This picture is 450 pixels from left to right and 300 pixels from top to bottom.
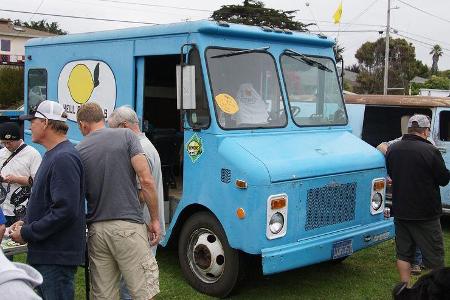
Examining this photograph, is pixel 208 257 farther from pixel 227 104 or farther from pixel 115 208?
pixel 115 208

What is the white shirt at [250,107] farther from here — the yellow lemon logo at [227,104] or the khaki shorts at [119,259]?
the khaki shorts at [119,259]

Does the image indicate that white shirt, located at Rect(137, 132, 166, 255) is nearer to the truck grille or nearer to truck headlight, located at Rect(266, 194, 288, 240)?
truck headlight, located at Rect(266, 194, 288, 240)

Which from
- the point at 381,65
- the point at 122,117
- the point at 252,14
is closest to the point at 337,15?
the point at 122,117

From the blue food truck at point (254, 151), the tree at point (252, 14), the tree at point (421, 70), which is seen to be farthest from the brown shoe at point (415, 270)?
the tree at point (421, 70)

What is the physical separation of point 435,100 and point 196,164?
4.90 metres

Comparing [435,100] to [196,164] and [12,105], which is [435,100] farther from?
[12,105]

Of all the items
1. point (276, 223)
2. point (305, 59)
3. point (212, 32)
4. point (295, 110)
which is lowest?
point (276, 223)

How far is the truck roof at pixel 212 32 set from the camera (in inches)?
211

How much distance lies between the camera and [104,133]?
3.91 m

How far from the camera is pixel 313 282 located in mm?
6004

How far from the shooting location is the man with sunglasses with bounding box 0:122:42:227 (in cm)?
516

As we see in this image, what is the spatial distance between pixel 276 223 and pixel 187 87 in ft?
5.06

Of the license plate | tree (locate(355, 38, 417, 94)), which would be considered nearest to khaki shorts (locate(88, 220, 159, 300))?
the license plate

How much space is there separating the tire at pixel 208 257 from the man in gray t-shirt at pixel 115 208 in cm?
119
